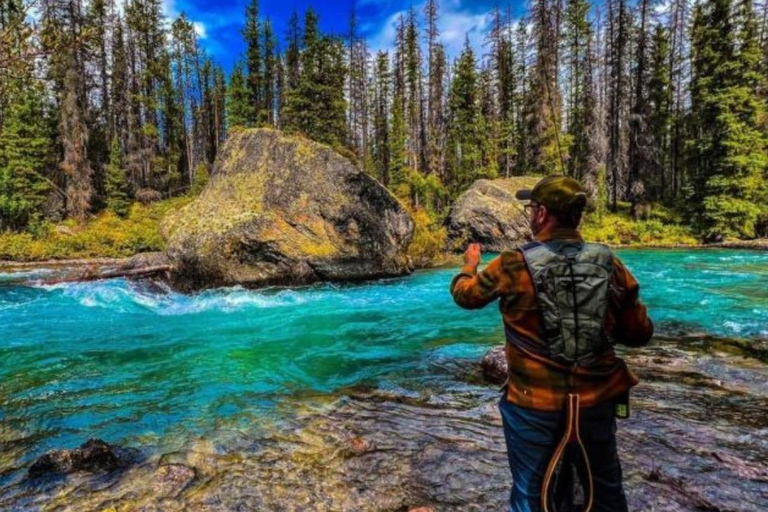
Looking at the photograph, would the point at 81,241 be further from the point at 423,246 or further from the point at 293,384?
the point at 293,384

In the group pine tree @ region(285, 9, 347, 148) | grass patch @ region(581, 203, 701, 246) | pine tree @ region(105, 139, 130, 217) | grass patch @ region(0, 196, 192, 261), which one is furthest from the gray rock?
pine tree @ region(105, 139, 130, 217)

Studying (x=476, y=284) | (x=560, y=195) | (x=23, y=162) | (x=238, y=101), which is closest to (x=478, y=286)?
(x=476, y=284)

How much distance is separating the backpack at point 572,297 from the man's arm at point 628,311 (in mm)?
107

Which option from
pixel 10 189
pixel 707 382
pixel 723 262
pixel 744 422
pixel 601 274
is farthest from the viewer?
pixel 10 189

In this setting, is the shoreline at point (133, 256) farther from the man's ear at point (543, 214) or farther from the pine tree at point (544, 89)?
the man's ear at point (543, 214)

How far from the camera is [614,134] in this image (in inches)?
1481

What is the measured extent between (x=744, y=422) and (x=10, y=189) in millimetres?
40036

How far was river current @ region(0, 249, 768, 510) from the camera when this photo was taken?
3727 mm

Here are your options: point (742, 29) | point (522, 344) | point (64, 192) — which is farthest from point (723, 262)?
point (64, 192)

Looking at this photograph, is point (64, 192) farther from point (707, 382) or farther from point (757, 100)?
point (757, 100)

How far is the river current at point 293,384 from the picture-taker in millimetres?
3727

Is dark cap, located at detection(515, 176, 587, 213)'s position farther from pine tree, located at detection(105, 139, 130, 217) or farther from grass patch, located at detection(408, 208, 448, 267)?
pine tree, located at detection(105, 139, 130, 217)

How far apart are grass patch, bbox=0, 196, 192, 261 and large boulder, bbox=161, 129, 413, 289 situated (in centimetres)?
1247

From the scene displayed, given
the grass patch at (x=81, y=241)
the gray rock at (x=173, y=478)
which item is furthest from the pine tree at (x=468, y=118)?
the gray rock at (x=173, y=478)
